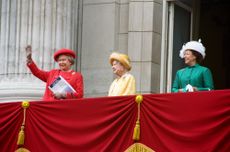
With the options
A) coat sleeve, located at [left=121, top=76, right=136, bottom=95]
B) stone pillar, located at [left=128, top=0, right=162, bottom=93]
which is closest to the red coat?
coat sleeve, located at [left=121, top=76, right=136, bottom=95]

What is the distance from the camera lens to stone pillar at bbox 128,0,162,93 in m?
17.7

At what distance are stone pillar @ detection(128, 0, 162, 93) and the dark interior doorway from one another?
4.52 m

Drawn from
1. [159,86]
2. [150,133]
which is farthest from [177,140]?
[159,86]

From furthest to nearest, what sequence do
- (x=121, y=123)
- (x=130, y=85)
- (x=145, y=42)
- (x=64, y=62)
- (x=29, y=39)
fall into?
(x=145, y=42), (x=29, y=39), (x=64, y=62), (x=130, y=85), (x=121, y=123)

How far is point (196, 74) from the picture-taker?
14234 mm

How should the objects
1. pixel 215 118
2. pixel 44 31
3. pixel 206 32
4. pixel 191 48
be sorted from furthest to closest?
pixel 206 32
pixel 44 31
pixel 191 48
pixel 215 118

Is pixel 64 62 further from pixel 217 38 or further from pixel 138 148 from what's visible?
pixel 217 38

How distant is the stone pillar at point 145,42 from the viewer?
698 inches

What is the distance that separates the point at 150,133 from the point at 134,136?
0.22m

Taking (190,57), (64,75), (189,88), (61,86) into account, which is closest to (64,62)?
(64,75)

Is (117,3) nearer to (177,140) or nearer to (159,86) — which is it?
(159,86)

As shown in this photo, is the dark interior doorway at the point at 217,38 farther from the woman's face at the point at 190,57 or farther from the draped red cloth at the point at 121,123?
the draped red cloth at the point at 121,123

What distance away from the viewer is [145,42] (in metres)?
17.8

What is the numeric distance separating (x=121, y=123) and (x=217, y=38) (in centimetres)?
984
